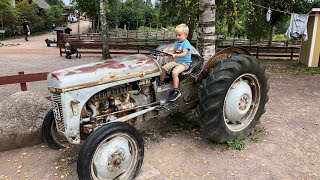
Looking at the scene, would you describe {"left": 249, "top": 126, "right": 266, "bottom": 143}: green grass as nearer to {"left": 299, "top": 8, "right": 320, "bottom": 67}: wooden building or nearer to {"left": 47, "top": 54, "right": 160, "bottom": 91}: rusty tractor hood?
{"left": 47, "top": 54, "right": 160, "bottom": 91}: rusty tractor hood

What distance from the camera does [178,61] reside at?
4.60 meters

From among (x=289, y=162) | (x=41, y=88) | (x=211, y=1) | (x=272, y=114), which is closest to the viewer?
(x=289, y=162)

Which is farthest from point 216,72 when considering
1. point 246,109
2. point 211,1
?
point 211,1

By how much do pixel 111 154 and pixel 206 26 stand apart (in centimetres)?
440

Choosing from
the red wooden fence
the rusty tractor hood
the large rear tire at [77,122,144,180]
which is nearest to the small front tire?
the rusty tractor hood

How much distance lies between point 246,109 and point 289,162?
1.06m

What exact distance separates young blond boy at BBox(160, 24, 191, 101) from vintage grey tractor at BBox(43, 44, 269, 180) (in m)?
0.13

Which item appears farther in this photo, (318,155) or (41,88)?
(41,88)

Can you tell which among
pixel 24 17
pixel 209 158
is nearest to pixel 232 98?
pixel 209 158

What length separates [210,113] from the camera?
4273mm

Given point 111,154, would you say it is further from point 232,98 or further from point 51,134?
point 232,98

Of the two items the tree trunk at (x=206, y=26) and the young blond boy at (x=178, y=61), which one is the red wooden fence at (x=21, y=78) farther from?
the tree trunk at (x=206, y=26)

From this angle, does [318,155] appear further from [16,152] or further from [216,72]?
[16,152]

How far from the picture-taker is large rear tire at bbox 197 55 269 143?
427cm
